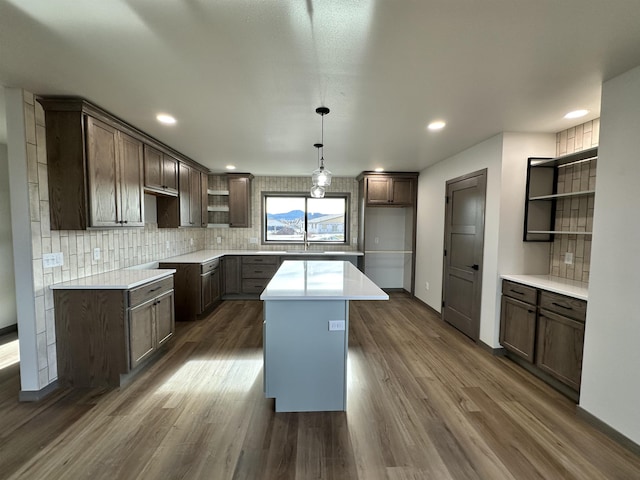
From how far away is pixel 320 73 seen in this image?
6.04ft

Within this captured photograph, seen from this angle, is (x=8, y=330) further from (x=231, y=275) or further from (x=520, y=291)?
(x=520, y=291)

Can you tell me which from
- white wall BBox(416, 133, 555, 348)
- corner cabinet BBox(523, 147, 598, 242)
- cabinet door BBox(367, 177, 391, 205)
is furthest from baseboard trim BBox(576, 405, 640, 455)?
cabinet door BBox(367, 177, 391, 205)

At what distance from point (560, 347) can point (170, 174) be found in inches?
184

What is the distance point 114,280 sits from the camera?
2.51m

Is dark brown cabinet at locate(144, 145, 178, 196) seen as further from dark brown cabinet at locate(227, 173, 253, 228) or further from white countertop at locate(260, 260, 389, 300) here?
white countertop at locate(260, 260, 389, 300)

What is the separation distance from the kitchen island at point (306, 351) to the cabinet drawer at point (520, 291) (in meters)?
1.67

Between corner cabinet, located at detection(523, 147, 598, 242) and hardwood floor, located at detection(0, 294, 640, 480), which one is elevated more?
corner cabinet, located at detection(523, 147, 598, 242)

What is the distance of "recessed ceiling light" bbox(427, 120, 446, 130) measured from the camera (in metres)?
2.71

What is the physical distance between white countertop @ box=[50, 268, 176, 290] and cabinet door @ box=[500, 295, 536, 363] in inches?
144

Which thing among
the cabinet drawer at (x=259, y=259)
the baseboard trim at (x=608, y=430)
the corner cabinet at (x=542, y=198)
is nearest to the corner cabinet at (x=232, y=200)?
the cabinet drawer at (x=259, y=259)

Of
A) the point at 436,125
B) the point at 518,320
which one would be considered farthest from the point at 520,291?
the point at 436,125

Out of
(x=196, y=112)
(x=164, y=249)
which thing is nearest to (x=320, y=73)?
(x=196, y=112)

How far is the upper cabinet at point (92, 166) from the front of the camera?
7.43 feet

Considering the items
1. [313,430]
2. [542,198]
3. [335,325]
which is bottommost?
[313,430]
